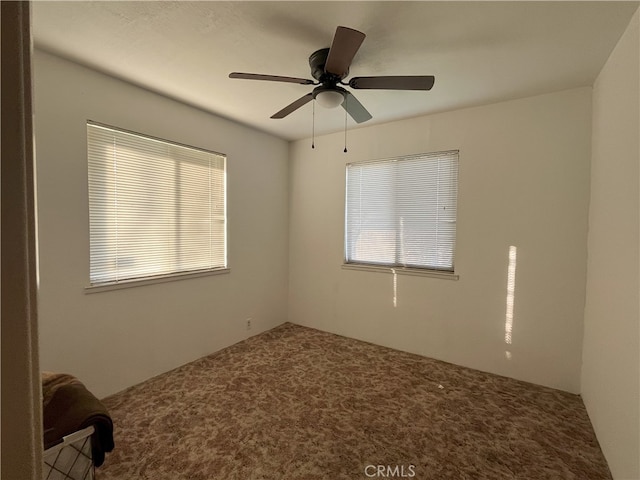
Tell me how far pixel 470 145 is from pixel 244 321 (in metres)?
3.20

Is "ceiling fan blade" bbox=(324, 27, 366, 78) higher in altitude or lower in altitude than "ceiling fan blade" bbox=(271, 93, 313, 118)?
higher

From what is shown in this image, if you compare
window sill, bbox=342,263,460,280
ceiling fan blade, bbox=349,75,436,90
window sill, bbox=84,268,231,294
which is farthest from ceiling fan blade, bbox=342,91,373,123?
window sill, bbox=84,268,231,294

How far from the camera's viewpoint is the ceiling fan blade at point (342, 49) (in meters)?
1.40

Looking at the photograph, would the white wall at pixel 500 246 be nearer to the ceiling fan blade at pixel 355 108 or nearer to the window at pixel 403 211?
the window at pixel 403 211

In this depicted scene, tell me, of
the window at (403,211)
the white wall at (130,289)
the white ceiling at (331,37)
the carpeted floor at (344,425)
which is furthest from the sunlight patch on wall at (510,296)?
the white wall at (130,289)

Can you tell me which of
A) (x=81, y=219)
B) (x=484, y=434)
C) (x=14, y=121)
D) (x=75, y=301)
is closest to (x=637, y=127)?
(x=484, y=434)

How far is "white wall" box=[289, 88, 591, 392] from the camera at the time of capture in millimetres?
2500

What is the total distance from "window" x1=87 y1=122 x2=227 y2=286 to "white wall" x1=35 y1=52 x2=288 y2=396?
0.10 metres

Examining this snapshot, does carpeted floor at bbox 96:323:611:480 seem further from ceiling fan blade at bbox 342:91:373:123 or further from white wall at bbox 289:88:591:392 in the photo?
ceiling fan blade at bbox 342:91:373:123

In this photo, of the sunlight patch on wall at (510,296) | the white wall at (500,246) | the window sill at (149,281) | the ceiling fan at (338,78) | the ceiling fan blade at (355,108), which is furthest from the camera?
the sunlight patch on wall at (510,296)

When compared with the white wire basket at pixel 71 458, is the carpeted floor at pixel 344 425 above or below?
below

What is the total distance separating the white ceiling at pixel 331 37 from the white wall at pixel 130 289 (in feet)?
0.79

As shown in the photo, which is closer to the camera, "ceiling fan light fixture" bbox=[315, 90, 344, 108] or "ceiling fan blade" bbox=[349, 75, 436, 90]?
"ceiling fan blade" bbox=[349, 75, 436, 90]

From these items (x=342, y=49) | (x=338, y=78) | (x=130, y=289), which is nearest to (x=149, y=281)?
(x=130, y=289)
